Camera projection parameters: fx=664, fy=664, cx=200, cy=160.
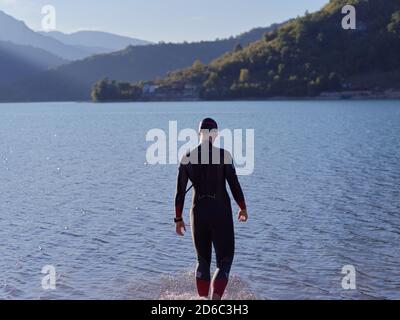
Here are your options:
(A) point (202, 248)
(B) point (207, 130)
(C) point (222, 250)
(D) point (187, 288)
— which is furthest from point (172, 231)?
(B) point (207, 130)

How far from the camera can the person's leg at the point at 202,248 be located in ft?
36.8

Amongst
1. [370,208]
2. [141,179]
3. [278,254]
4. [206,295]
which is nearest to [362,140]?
[141,179]

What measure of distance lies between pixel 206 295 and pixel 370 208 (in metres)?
15.3

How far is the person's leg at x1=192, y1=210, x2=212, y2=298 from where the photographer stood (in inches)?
441

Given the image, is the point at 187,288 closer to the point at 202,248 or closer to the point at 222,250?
the point at 202,248

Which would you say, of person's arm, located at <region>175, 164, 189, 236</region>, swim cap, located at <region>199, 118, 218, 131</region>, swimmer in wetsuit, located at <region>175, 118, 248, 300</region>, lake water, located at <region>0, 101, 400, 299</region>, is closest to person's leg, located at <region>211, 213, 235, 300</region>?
swimmer in wetsuit, located at <region>175, 118, 248, 300</region>

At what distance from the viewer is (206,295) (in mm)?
11625

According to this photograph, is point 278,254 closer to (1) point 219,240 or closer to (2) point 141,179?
(1) point 219,240

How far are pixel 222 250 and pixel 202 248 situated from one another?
1.17 feet

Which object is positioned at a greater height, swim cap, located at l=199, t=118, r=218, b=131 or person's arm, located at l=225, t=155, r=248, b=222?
swim cap, located at l=199, t=118, r=218, b=131

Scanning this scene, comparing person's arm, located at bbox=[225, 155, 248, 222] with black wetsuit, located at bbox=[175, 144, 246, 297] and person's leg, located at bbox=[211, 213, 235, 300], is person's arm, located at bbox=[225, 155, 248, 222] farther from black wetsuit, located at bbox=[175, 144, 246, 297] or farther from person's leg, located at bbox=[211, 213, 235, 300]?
person's leg, located at bbox=[211, 213, 235, 300]

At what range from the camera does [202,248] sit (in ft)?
37.1

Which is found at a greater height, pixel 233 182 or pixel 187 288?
pixel 233 182

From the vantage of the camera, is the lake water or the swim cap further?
the lake water
